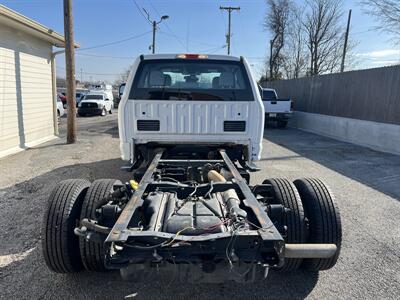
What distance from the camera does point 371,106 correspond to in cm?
1320

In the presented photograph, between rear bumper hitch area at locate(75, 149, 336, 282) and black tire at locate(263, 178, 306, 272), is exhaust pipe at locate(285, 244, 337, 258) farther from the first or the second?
black tire at locate(263, 178, 306, 272)

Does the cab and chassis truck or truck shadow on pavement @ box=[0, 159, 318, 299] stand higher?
the cab and chassis truck

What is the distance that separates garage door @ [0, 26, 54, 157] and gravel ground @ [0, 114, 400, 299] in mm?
1028

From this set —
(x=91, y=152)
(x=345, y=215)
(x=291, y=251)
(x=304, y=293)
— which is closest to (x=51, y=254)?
(x=291, y=251)

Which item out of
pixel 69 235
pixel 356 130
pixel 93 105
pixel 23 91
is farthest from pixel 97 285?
pixel 93 105

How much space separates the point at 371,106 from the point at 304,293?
1209cm

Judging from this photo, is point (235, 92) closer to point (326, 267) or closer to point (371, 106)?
point (326, 267)

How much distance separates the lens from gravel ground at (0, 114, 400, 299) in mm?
3064

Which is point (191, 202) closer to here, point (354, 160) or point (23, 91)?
point (354, 160)

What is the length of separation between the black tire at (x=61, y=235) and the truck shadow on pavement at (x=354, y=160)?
5655 mm

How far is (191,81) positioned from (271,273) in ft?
10.1

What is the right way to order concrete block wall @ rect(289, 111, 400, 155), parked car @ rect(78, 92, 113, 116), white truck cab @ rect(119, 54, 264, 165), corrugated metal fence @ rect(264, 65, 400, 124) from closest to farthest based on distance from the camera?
white truck cab @ rect(119, 54, 264, 165) → concrete block wall @ rect(289, 111, 400, 155) → corrugated metal fence @ rect(264, 65, 400, 124) → parked car @ rect(78, 92, 113, 116)

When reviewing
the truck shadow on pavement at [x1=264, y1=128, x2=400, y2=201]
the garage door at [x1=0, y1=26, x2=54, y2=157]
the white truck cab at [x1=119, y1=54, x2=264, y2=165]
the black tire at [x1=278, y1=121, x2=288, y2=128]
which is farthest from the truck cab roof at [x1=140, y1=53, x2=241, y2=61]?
the black tire at [x1=278, y1=121, x2=288, y2=128]

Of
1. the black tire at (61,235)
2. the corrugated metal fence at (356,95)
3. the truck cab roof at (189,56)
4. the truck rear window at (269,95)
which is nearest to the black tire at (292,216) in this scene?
the black tire at (61,235)
